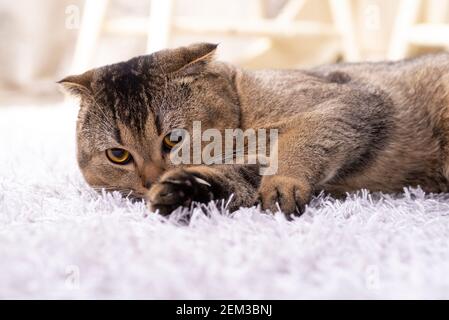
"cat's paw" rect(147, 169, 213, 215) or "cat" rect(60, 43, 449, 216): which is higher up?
"cat" rect(60, 43, 449, 216)

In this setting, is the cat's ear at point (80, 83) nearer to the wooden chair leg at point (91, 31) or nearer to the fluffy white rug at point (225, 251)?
the fluffy white rug at point (225, 251)

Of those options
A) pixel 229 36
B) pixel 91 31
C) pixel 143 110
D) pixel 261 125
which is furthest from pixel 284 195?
pixel 229 36

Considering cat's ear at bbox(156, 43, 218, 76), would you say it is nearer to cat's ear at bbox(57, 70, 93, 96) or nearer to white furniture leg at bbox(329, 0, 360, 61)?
cat's ear at bbox(57, 70, 93, 96)

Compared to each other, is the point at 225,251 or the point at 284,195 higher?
the point at 284,195

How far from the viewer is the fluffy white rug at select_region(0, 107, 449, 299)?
0.72 m

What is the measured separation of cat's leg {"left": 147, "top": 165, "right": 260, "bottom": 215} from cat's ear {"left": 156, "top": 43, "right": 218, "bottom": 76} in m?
0.26

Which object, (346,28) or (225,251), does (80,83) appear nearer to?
(225,251)

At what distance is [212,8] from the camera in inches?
145

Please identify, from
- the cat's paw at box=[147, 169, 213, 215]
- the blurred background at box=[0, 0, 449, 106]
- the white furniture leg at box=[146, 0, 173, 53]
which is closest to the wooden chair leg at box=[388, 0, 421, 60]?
the blurred background at box=[0, 0, 449, 106]

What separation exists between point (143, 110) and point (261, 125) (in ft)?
0.93

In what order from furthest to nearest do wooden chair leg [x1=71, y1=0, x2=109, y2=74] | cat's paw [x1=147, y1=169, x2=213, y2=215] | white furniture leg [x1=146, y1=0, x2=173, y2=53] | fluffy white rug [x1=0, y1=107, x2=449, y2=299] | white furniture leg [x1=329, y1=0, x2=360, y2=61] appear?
white furniture leg [x1=329, y1=0, x2=360, y2=61] → wooden chair leg [x1=71, y1=0, x2=109, y2=74] → white furniture leg [x1=146, y1=0, x2=173, y2=53] → cat's paw [x1=147, y1=169, x2=213, y2=215] → fluffy white rug [x1=0, y1=107, x2=449, y2=299]

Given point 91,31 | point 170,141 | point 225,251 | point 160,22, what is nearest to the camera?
point 225,251

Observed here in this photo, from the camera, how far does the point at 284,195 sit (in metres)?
1.02

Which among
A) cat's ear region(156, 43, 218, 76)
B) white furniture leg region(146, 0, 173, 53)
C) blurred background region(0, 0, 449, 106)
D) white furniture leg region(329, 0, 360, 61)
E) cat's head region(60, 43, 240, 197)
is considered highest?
blurred background region(0, 0, 449, 106)
